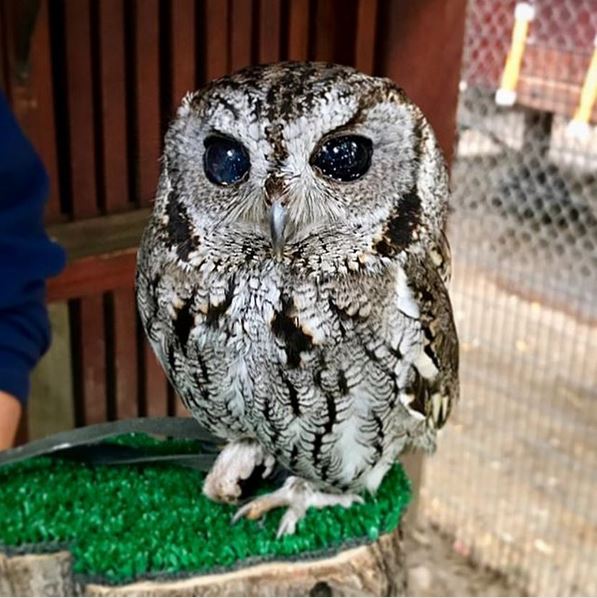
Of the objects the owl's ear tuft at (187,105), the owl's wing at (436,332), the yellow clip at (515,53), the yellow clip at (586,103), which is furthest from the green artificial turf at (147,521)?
the yellow clip at (515,53)

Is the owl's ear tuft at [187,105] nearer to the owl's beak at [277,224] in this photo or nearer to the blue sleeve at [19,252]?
the owl's beak at [277,224]

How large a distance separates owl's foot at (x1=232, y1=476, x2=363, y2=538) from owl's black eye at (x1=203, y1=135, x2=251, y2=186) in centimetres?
37

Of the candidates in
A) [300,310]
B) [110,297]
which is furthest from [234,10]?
[300,310]

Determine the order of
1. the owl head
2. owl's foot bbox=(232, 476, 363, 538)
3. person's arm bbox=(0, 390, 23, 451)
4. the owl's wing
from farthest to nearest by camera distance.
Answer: person's arm bbox=(0, 390, 23, 451) < owl's foot bbox=(232, 476, 363, 538) < the owl's wing < the owl head

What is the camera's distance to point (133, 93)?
52.9 inches

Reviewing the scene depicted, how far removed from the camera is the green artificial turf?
33.2 inches

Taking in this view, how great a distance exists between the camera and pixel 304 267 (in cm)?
73

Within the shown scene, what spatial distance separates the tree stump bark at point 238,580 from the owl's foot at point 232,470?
10 cm

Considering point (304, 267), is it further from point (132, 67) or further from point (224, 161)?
point (132, 67)

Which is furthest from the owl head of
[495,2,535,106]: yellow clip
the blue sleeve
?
[495,2,535,106]: yellow clip

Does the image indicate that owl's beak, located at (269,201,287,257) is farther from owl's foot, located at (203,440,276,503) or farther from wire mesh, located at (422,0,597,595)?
wire mesh, located at (422,0,597,595)

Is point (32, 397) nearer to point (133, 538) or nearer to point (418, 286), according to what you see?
point (133, 538)

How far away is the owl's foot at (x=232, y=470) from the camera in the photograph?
0.92 meters

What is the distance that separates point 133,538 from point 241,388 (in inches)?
8.1
